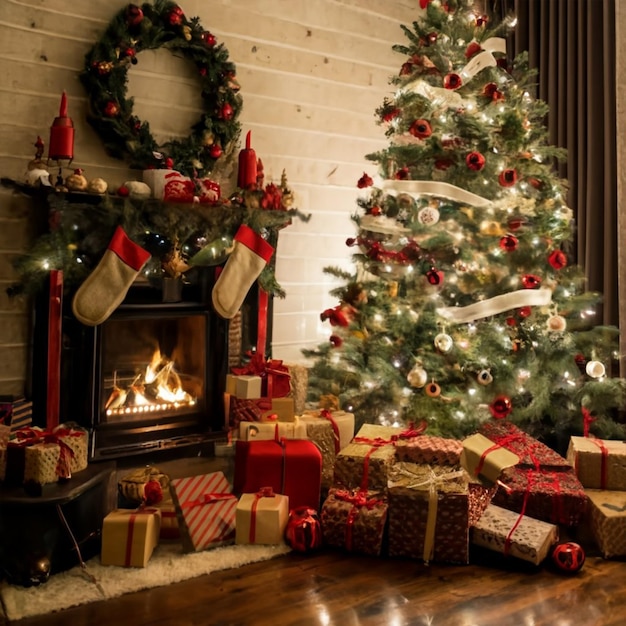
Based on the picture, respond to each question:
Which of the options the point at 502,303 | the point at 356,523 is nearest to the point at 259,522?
the point at 356,523

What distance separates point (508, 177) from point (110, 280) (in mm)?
1769

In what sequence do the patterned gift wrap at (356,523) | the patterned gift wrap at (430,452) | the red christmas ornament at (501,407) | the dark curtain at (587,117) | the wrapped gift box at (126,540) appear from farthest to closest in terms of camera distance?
the dark curtain at (587,117) < the red christmas ornament at (501,407) < the patterned gift wrap at (430,452) < the patterned gift wrap at (356,523) < the wrapped gift box at (126,540)

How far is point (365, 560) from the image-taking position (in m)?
2.15

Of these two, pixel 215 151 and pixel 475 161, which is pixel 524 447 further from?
pixel 215 151

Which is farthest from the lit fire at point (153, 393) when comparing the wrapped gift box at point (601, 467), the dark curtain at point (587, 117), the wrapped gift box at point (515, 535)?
the dark curtain at point (587, 117)

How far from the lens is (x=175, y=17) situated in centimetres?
300

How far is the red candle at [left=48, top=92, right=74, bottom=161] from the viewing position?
2.60 metres

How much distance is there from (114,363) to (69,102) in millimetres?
1176

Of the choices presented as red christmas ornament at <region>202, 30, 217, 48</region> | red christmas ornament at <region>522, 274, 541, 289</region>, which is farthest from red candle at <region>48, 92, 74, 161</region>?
red christmas ornament at <region>522, 274, 541, 289</region>

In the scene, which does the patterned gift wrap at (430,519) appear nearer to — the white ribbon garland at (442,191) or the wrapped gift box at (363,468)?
the wrapped gift box at (363,468)

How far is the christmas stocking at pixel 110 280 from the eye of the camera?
2.63m

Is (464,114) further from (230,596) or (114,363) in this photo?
(230,596)

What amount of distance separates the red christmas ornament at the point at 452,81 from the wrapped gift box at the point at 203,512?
1996 mm

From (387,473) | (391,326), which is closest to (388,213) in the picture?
(391,326)
